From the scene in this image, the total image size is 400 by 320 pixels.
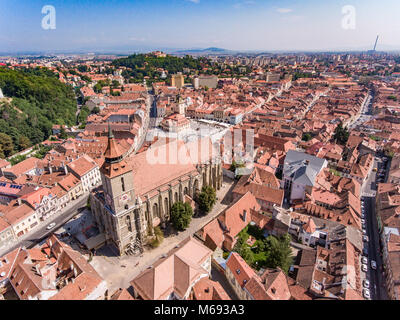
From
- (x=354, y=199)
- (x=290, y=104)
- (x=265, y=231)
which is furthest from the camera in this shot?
(x=290, y=104)

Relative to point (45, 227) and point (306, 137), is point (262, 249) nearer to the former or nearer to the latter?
point (45, 227)

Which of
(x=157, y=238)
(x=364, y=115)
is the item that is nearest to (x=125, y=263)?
(x=157, y=238)

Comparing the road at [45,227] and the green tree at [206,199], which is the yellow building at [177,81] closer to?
the road at [45,227]

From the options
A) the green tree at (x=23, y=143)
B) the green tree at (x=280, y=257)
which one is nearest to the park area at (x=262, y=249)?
the green tree at (x=280, y=257)

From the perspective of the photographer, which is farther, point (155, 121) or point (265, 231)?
point (155, 121)

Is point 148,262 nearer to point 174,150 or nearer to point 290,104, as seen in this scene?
point 174,150
